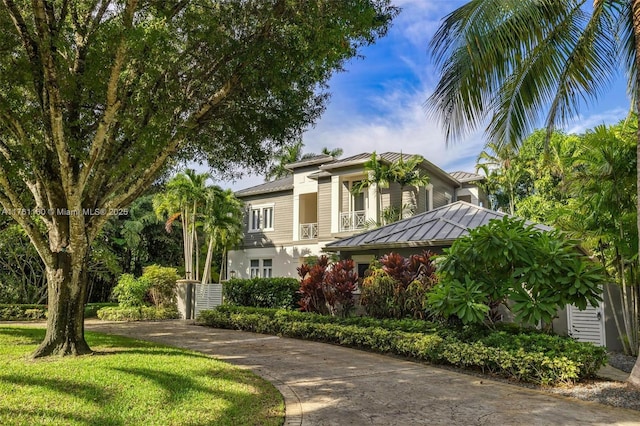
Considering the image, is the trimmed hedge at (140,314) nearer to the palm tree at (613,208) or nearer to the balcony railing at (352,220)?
the balcony railing at (352,220)

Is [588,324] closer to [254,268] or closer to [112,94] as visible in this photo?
[112,94]

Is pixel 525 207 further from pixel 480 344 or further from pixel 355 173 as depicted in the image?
pixel 480 344

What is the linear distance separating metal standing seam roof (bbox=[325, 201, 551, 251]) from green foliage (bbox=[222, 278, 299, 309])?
211 cm

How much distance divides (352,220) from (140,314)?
10564 millimetres

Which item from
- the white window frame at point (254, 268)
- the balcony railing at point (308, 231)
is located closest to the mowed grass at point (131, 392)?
the balcony railing at point (308, 231)

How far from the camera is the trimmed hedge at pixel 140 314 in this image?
18141mm

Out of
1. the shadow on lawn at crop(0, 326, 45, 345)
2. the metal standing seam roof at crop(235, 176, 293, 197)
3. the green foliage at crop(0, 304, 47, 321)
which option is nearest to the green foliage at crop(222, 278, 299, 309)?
the shadow on lawn at crop(0, 326, 45, 345)

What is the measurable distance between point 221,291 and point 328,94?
10886mm

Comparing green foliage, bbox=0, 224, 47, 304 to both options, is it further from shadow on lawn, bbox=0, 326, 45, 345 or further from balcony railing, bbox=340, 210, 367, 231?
balcony railing, bbox=340, 210, 367, 231

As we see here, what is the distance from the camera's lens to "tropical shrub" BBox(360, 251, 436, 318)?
11344mm

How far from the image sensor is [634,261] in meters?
9.95

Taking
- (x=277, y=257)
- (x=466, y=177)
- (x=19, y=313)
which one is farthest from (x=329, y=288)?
(x=466, y=177)

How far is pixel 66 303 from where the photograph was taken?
28.2ft

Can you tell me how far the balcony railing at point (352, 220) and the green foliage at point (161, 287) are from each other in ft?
27.6
